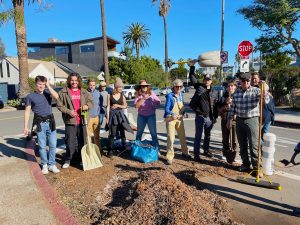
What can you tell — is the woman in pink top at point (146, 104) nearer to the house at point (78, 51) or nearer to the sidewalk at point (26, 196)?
the sidewalk at point (26, 196)

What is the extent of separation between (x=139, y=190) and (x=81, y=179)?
54.6 inches

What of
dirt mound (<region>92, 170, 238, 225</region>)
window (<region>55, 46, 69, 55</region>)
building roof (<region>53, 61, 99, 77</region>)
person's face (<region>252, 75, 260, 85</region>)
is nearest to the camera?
dirt mound (<region>92, 170, 238, 225</region>)

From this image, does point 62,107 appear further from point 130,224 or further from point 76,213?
point 130,224

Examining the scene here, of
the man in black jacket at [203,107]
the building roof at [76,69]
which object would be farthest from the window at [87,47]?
the man in black jacket at [203,107]

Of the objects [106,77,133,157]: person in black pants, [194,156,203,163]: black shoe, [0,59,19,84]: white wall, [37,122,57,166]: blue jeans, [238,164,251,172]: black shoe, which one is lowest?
[238,164,251,172]: black shoe

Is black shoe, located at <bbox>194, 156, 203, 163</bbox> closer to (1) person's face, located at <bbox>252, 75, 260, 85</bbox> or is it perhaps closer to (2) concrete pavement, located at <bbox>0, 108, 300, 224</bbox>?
(2) concrete pavement, located at <bbox>0, 108, 300, 224</bbox>

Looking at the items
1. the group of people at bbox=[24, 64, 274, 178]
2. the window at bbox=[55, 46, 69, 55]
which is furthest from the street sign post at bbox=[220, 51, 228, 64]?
the window at bbox=[55, 46, 69, 55]

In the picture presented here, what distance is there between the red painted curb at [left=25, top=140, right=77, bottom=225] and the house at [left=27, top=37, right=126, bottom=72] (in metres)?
43.0

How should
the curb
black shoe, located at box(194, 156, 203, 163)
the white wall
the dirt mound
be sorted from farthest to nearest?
the white wall → the curb → black shoe, located at box(194, 156, 203, 163) → the dirt mound

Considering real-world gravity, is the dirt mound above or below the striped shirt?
below

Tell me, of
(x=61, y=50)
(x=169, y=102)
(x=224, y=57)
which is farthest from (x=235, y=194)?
(x=61, y=50)

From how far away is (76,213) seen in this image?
3.77 m

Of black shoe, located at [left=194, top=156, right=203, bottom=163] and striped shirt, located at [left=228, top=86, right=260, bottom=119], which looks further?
black shoe, located at [left=194, top=156, right=203, bottom=163]

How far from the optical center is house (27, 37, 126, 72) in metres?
49.7
